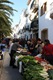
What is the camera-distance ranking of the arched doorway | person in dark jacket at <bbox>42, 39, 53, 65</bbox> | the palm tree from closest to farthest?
1. person in dark jacket at <bbox>42, 39, 53, 65</bbox>
2. the palm tree
3. the arched doorway

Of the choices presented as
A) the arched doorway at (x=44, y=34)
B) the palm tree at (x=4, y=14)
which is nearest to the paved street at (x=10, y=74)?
the palm tree at (x=4, y=14)

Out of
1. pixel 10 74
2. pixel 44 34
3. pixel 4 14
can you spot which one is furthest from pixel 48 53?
pixel 44 34

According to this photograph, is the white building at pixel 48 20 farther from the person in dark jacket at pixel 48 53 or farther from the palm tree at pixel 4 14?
the person in dark jacket at pixel 48 53

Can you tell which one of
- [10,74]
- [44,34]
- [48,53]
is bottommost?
[10,74]

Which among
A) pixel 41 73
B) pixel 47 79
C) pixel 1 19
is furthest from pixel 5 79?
pixel 1 19

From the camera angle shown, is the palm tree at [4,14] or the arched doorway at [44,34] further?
the arched doorway at [44,34]

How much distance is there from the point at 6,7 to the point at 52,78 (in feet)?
62.6

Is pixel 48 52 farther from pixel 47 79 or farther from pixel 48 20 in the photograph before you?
pixel 48 20

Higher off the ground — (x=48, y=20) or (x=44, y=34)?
(x=48, y=20)

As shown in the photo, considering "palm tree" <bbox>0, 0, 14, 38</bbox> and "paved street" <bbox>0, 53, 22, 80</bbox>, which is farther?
"palm tree" <bbox>0, 0, 14, 38</bbox>

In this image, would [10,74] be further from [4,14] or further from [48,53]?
[4,14]

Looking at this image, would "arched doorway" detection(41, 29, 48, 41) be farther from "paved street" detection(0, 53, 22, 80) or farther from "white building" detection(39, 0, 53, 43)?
"paved street" detection(0, 53, 22, 80)

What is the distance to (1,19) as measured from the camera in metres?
24.6

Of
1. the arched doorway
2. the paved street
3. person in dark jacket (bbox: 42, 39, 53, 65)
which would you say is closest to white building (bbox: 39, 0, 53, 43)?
the arched doorway
